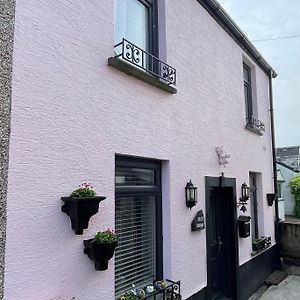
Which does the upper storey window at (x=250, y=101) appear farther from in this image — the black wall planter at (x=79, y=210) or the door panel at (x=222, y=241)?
the black wall planter at (x=79, y=210)

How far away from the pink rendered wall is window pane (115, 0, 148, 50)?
1.13 ft

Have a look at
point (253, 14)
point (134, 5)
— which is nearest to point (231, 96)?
point (253, 14)

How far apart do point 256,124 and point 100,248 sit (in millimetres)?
5973

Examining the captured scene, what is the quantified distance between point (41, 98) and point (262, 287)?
659cm

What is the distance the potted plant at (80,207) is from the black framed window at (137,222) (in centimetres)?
76

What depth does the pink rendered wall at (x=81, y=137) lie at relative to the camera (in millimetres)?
2414

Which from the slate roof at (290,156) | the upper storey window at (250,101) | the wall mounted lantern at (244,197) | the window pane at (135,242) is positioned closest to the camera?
the window pane at (135,242)

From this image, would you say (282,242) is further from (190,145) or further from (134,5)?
(134,5)

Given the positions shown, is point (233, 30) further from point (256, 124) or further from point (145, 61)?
point (145, 61)

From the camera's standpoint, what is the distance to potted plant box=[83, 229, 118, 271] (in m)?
2.75

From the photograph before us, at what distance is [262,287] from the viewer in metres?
6.96

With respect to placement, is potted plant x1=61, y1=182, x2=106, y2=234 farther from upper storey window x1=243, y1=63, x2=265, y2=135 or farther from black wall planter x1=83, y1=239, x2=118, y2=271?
upper storey window x1=243, y1=63, x2=265, y2=135

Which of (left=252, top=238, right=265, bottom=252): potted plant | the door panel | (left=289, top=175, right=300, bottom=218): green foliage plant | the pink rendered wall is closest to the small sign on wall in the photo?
the pink rendered wall

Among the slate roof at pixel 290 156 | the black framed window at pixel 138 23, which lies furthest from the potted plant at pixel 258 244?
the slate roof at pixel 290 156
